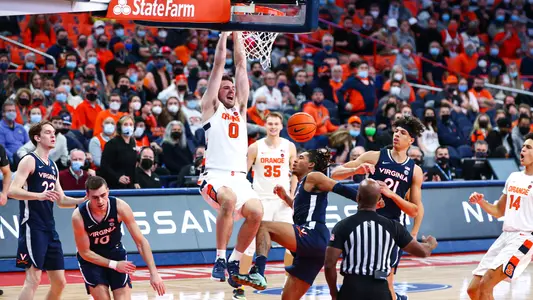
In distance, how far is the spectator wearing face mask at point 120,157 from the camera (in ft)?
47.7

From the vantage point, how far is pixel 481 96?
21922 millimetres

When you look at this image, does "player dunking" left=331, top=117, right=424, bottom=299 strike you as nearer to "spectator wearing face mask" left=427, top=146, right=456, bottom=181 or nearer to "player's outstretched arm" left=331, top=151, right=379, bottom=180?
"player's outstretched arm" left=331, top=151, right=379, bottom=180

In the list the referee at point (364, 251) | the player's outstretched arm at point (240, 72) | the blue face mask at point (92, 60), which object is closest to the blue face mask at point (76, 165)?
the blue face mask at point (92, 60)

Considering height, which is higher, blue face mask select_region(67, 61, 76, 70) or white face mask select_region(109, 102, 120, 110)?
blue face mask select_region(67, 61, 76, 70)

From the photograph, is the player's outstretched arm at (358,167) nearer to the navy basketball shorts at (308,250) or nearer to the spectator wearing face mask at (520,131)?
the navy basketball shorts at (308,250)

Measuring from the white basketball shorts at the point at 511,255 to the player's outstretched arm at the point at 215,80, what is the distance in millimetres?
3305

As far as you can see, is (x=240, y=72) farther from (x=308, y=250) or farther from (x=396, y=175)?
(x=308, y=250)

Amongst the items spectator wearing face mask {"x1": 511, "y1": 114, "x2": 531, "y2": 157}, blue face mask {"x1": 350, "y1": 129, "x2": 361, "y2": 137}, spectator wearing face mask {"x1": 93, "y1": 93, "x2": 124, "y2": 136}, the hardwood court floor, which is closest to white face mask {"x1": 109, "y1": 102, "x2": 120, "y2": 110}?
spectator wearing face mask {"x1": 93, "y1": 93, "x2": 124, "y2": 136}

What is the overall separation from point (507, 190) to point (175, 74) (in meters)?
9.50

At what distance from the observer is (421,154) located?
16.8 metres

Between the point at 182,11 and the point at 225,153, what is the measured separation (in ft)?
5.30

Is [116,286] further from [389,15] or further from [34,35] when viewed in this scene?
[389,15]

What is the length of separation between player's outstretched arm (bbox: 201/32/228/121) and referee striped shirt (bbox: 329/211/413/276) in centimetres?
267

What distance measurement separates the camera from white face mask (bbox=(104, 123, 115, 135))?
15382 millimetres
